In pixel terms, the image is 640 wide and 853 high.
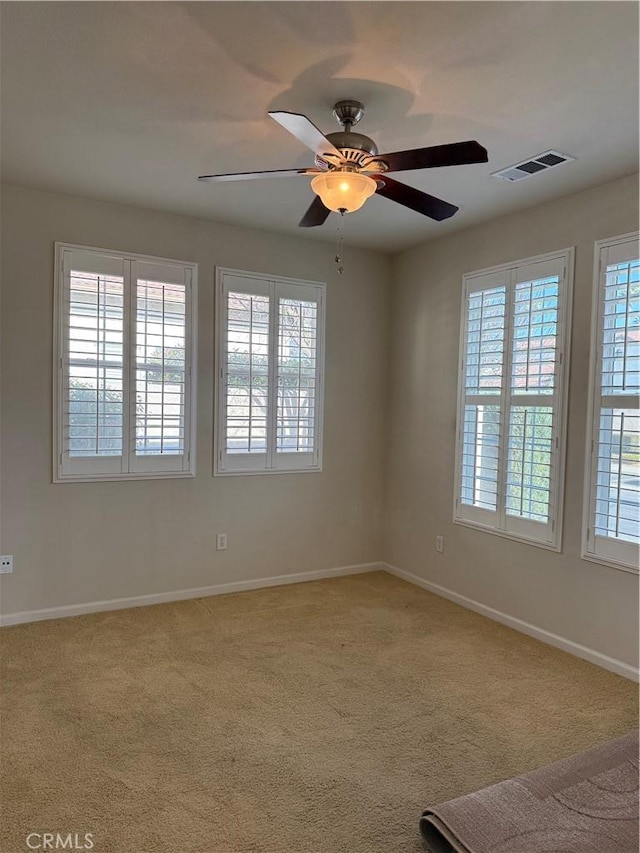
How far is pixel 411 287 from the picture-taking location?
4.76 metres

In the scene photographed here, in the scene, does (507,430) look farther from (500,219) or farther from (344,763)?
(344,763)

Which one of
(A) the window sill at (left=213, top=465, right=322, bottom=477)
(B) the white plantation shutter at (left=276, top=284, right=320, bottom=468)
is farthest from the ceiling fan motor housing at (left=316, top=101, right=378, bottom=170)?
(A) the window sill at (left=213, top=465, right=322, bottom=477)

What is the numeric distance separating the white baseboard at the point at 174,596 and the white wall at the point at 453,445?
1.69 ft

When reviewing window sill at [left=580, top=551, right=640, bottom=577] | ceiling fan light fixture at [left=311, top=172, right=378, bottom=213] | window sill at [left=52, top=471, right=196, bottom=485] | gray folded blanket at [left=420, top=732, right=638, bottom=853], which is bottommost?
gray folded blanket at [left=420, top=732, right=638, bottom=853]

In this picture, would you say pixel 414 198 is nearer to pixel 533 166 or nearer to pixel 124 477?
pixel 533 166

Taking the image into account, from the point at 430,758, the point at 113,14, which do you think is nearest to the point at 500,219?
the point at 113,14

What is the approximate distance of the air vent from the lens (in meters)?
2.90

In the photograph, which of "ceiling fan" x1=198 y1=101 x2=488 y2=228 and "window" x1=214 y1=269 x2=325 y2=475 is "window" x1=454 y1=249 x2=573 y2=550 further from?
"ceiling fan" x1=198 y1=101 x2=488 y2=228

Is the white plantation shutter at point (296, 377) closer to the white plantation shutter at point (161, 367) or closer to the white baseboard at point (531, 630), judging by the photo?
the white plantation shutter at point (161, 367)

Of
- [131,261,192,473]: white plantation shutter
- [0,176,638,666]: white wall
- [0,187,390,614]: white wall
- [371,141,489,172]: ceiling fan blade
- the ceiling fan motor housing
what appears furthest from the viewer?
[131,261,192,473]: white plantation shutter

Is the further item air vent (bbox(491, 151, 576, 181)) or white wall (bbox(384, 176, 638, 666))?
white wall (bbox(384, 176, 638, 666))

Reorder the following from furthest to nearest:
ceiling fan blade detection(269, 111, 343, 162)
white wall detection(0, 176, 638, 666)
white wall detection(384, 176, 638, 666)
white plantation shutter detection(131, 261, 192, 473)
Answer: white plantation shutter detection(131, 261, 192, 473), white wall detection(0, 176, 638, 666), white wall detection(384, 176, 638, 666), ceiling fan blade detection(269, 111, 343, 162)

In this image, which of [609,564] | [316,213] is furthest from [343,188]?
[609,564]

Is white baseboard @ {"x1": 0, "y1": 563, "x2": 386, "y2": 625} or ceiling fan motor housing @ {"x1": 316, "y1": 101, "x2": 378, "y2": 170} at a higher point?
ceiling fan motor housing @ {"x1": 316, "y1": 101, "x2": 378, "y2": 170}
